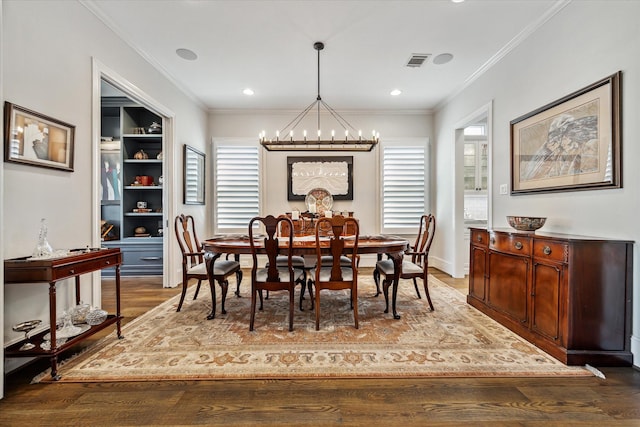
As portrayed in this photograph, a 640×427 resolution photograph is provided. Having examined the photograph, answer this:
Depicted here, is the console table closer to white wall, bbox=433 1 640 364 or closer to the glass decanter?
the glass decanter

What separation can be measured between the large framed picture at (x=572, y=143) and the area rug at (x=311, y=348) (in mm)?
1426

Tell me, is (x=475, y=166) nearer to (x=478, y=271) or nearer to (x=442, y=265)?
(x=442, y=265)

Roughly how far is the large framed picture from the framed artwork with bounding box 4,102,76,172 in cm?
416

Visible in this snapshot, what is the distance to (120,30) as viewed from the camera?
287cm

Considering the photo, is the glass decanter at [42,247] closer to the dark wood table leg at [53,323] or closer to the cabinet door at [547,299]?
the dark wood table leg at [53,323]

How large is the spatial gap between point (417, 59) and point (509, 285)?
2813mm

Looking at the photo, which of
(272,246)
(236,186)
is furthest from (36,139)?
(236,186)

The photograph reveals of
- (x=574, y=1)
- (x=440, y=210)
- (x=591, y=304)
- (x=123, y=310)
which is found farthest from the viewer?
(x=440, y=210)

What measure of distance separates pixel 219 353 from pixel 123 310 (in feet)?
5.69

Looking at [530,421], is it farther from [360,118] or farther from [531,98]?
[360,118]

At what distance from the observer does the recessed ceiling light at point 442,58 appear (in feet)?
11.3

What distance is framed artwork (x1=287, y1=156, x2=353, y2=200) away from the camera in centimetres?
527

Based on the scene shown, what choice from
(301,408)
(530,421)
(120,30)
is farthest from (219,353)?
(120,30)

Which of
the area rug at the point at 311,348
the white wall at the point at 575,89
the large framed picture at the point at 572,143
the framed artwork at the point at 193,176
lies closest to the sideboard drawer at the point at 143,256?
the framed artwork at the point at 193,176
